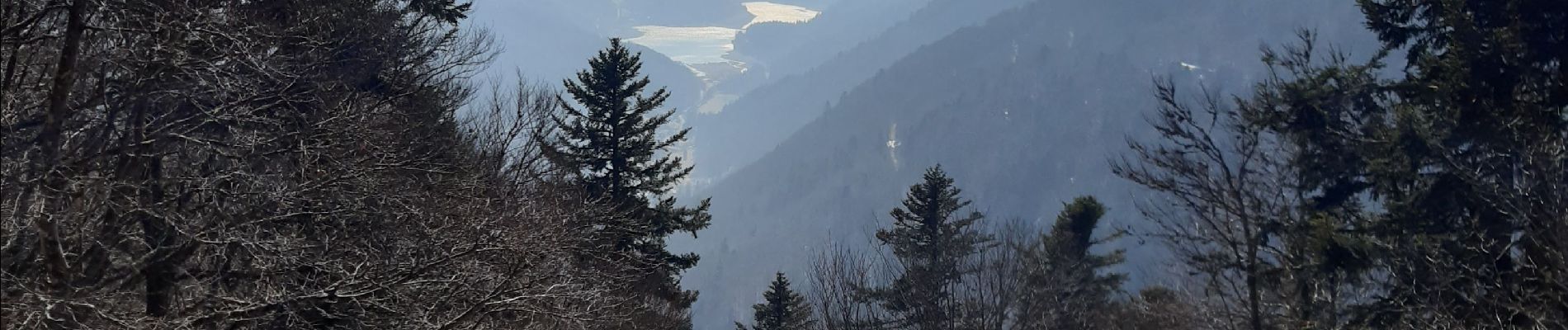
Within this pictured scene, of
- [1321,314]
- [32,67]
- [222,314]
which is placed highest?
[1321,314]

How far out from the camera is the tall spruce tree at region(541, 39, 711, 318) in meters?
20.3

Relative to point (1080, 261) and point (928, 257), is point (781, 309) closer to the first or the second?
point (928, 257)

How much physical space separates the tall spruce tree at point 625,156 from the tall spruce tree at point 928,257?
483cm

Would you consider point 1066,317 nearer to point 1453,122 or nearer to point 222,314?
point 1453,122

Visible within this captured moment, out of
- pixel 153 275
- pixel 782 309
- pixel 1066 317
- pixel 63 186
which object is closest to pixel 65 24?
pixel 63 186

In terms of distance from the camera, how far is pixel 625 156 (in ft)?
66.9

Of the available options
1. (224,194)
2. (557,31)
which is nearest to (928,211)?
(224,194)

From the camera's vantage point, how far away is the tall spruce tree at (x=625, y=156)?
66.6ft

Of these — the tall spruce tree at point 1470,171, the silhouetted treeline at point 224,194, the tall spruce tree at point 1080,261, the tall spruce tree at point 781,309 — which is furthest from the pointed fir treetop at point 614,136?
the tall spruce tree at point 1470,171

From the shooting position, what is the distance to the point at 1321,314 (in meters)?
15.1

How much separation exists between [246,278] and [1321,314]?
14979 mm

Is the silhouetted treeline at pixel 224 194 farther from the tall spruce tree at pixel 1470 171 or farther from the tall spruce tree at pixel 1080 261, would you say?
the tall spruce tree at pixel 1080 261

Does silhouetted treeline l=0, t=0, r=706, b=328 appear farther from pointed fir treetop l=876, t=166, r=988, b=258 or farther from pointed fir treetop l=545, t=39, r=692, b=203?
pointed fir treetop l=876, t=166, r=988, b=258

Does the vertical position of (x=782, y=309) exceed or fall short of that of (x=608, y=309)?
it exceeds it
